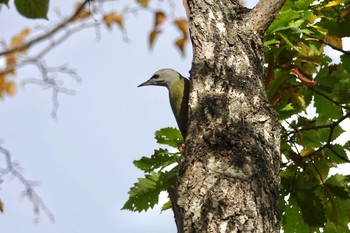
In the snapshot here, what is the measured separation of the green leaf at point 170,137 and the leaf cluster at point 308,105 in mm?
695

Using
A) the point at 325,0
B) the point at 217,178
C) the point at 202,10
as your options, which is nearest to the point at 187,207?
the point at 217,178

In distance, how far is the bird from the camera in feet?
12.5

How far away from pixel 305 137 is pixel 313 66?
1.88 feet

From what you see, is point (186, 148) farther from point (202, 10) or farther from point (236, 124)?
point (202, 10)

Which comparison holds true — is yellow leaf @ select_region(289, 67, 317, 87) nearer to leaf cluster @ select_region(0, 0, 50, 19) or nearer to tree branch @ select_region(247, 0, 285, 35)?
tree branch @ select_region(247, 0, 285, 35)

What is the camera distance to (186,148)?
299 cm

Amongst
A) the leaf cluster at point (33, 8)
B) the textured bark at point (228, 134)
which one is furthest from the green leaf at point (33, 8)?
the textured bark at point (228, 134)

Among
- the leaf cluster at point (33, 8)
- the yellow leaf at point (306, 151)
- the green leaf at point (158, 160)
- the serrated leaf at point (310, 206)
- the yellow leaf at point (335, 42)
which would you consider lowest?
the leaf cluster at point (33, 8)

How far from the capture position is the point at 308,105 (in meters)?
4.56

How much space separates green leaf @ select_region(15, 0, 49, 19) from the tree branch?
102 inches

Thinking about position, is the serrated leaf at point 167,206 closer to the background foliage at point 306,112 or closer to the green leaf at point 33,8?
the background foliage at point 306,112

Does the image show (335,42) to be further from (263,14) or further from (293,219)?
(293,219)

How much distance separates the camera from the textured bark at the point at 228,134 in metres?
2.62

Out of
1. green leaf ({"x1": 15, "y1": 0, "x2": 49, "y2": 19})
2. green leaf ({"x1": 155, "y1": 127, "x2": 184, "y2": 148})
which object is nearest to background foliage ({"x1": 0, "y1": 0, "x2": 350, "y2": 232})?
green leaf ({"x1": 155, "y1": 127, "x2": 184, "y2": 148})
